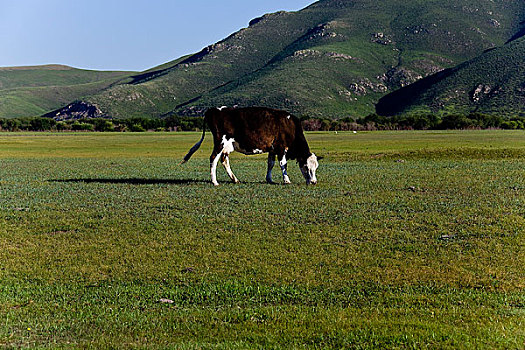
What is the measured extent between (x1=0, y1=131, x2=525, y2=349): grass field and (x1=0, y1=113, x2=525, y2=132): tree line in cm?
9574

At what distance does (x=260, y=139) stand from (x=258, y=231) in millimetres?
9627

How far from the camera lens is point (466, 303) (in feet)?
27.1

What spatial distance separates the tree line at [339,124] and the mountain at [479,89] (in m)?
13.3

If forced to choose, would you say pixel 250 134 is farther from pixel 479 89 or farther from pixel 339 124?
pixel 479 89

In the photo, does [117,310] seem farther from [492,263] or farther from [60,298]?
[492,263]

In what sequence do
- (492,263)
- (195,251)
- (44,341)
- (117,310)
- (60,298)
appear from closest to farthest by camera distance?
(44,341) → (117,310) → (60,298) → (492,263) → (195,251)

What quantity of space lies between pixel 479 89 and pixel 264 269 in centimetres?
14364

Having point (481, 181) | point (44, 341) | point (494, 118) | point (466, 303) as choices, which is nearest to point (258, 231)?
point (466, 303)

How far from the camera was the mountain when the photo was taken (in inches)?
5261

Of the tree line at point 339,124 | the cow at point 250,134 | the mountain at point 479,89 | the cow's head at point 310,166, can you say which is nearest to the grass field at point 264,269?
the cow's head at point 310,166

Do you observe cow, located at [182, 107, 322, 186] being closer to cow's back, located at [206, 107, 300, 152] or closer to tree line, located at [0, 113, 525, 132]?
cow's back, located at [206, 107, 300, 152]

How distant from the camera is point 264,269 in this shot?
10148 mm

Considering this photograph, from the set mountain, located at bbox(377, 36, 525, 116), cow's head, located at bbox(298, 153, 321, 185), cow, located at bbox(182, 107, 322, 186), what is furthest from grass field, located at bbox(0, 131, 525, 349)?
mountain, located at bbox(377, 36, 525, 116)

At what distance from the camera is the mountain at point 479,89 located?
133625 mm
